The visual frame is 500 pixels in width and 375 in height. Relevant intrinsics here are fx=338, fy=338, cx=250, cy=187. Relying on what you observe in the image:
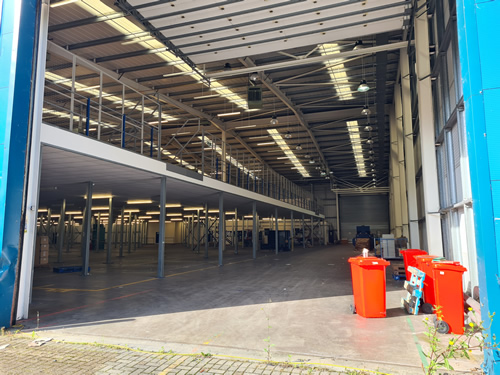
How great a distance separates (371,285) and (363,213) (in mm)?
39961

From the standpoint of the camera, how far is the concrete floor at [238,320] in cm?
458

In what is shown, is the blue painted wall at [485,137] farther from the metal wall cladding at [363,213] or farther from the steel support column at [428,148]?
the metal wall cladding at [363,213]

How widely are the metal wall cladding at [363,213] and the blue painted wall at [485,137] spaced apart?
41.2 metres

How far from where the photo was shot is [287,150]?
101 feet

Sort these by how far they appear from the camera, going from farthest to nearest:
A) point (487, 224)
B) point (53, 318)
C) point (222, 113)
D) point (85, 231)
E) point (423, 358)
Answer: point (222, 113)
point (85, 231)
point (53, 318)
point (423, 358)
point (487, 224)

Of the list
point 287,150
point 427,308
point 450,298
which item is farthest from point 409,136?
point 287,150

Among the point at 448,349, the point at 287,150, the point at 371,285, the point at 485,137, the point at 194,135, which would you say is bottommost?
the point at 448,349

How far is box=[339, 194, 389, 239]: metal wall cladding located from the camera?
43.3 m

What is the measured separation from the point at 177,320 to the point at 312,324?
2.45 meters

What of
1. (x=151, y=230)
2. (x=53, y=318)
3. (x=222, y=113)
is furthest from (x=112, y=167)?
(x=151, y=230)

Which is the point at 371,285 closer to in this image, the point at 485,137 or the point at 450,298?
the point at 450,298

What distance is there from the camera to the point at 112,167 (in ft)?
33.6

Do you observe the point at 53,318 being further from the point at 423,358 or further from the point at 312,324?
the point at 423,358

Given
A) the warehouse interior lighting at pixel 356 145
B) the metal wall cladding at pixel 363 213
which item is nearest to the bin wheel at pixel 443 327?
the warehouse interior lighting at pixel 356 145
